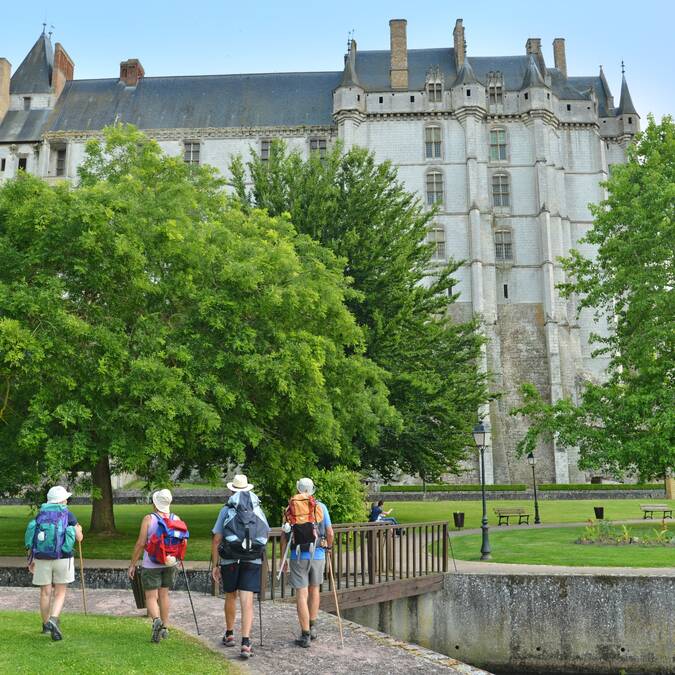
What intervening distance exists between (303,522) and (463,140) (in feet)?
169

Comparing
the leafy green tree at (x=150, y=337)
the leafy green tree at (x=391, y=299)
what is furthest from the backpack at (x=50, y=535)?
the leafy green tree at (x=391, y=299)

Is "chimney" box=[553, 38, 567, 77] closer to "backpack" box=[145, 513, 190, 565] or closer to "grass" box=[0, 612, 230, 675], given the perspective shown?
"backpack" box=[145, 513, 190, 565]

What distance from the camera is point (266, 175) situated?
25.4m

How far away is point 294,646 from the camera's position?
844 centimetres

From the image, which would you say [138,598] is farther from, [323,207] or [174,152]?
[174,152]

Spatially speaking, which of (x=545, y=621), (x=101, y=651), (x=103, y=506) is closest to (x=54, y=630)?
(x=101, y=651)

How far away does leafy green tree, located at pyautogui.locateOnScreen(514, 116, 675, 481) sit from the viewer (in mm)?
20594

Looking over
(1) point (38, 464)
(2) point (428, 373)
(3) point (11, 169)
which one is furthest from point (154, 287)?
(3) point (11, 169)

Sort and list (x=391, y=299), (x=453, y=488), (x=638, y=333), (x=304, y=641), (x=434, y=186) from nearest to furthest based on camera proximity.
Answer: (x=304, y=641) < (x=638, y=333) < (x=391, y=299) < (x=453, y=488) < (x=434, y=186)

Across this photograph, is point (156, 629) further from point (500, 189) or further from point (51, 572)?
point (500, 189)

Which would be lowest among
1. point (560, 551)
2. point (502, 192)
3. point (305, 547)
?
point (560, 551)

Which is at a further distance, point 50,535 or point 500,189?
point 500,189

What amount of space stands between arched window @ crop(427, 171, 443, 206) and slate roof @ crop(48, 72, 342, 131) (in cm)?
897

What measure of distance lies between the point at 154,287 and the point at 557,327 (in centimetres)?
4270
